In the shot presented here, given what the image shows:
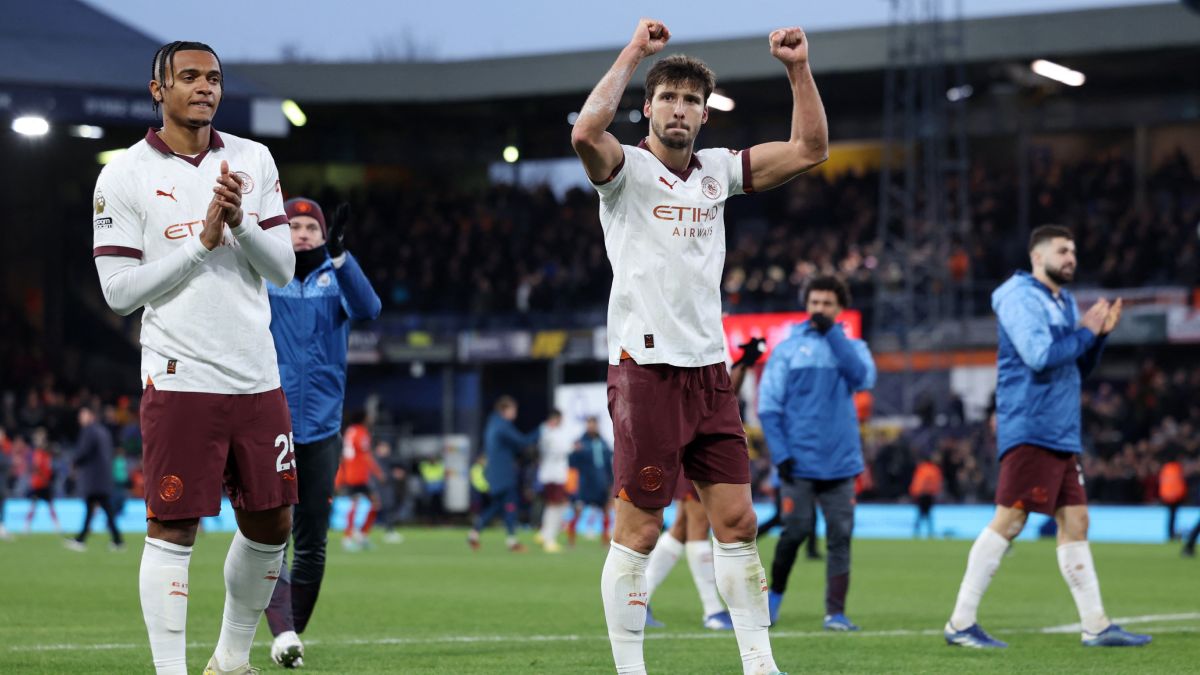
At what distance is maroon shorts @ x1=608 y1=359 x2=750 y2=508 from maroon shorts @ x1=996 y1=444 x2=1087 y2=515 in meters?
3.28

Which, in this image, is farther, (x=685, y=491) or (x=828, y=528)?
(x=685, y=491)

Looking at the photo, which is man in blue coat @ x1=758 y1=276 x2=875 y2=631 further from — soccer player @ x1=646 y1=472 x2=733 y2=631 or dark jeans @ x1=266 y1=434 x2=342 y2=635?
dark jeans @ x1=266 y1=434 x2=342 y2=635

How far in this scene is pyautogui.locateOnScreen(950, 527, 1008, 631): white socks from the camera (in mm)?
8492

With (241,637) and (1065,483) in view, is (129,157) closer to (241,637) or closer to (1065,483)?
(241,637)

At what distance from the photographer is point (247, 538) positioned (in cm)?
592

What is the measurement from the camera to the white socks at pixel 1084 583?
28.1 ft

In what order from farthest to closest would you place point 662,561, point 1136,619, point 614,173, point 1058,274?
1. point 1136,619
2. point 662,561
3. point 1058,274
4. point 614,173

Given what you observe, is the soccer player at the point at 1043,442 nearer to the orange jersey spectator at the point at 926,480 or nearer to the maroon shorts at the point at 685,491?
the maroon shorts at the point at 685,491

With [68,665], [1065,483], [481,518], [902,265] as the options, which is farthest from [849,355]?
[902,265]

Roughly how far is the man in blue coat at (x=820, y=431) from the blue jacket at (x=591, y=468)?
1445 centimetres

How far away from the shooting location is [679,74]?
5730mm

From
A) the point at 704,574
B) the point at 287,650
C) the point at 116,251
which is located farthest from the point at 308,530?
the point at 704,574

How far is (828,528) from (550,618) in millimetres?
2108

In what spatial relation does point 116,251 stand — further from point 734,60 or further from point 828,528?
point 734,60
